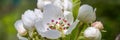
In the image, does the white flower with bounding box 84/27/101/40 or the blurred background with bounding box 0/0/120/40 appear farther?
the blurred background with bounding box 0/0/120/40

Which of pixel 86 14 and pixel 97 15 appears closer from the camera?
pixel 86 14

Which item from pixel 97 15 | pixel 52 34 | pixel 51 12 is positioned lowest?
pixel 52 34

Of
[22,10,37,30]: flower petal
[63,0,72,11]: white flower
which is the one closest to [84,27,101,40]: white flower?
[63,0,72,11]: white flower

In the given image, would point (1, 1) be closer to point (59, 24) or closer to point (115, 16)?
point (115, 16)

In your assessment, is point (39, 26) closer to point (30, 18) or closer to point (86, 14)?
point (30, 18)

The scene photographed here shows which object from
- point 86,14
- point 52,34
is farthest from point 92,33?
point 52,34

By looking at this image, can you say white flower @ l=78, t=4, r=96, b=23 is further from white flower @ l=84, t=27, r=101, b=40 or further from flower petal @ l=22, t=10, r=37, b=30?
flower petal @ l=22, t=10, r=37, b=30

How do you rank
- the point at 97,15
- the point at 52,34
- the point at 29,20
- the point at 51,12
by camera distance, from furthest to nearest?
1. the point at 97,15
2. the point at 51,12
3. the point at 29,20
4. the point at 52,34
